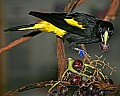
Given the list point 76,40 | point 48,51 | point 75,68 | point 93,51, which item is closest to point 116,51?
point 93,51

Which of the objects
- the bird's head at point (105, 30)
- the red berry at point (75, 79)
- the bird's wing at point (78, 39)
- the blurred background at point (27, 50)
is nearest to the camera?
the red berry at point (75, 79)

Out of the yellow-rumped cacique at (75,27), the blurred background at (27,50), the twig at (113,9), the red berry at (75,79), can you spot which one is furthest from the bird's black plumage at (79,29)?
the blurred background at (27,50)

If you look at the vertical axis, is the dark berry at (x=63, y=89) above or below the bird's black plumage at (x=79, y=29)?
below

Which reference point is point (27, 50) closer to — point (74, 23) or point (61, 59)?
point (74, 23)

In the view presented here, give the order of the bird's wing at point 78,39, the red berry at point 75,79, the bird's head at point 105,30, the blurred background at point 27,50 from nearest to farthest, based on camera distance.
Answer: the red berry at point 75,79, the bird's head at point 105,30, the bird's wing at point 78,39, the blurred background at point 27,50

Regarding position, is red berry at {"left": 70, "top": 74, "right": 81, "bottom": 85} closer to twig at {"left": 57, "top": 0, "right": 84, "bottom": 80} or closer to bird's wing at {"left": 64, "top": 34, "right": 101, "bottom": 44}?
twig at {"left": 57, "top": 0, "right": 84, "bottom": 80}

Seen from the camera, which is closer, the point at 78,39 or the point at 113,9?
the point at 113,9

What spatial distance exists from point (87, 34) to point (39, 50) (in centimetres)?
96

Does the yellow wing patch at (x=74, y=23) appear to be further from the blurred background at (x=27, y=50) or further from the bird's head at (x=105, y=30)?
the blurred background at (x=27, y=50)

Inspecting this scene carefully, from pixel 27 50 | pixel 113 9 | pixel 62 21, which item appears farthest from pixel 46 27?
pixel 27 50

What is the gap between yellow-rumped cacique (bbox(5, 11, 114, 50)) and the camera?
2.11 ft

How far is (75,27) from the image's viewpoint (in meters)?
0.74

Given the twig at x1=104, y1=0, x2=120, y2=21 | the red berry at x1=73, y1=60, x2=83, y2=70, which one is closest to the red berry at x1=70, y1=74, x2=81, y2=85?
the red berry at x1=73, y1=60, x2=83, y2=70

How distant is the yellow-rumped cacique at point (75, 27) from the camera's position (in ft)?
2.11
